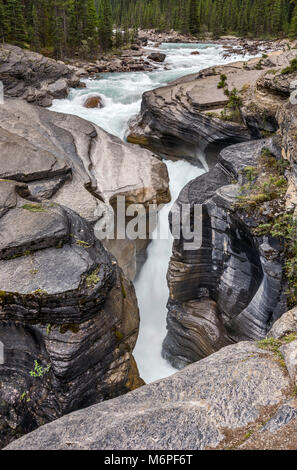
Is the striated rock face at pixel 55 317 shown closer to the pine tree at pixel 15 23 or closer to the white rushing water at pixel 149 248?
the white rushing water at pixel 149 248

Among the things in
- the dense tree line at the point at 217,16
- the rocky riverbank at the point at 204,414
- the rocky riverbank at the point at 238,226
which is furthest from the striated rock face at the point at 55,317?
the dense tree line at the point at 217,16

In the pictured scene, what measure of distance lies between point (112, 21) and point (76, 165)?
166ft

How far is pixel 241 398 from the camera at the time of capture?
3.62 metres

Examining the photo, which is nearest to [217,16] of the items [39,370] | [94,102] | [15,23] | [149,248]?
[15,23]

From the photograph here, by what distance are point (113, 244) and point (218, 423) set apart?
7.31 metres

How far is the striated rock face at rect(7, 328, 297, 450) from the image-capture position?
324 centimetres

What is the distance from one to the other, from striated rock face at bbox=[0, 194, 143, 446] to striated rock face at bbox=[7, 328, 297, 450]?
1749 mm

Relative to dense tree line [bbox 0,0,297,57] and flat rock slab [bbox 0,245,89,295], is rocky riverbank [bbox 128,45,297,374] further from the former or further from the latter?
dense tree line [bbox 0,0,297,57]

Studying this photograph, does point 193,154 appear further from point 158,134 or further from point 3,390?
point 3,390

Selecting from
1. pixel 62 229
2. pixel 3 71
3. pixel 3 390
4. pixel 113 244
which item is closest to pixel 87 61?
pixel 3 71

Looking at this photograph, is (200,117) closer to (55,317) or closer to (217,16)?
(55,317)

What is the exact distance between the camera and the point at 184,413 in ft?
11.8

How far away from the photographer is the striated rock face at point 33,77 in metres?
19.7

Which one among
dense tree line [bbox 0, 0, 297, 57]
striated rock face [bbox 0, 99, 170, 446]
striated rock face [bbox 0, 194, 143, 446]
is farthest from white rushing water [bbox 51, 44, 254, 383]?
dense tree line [bbox 0, 0, 297, 57]
